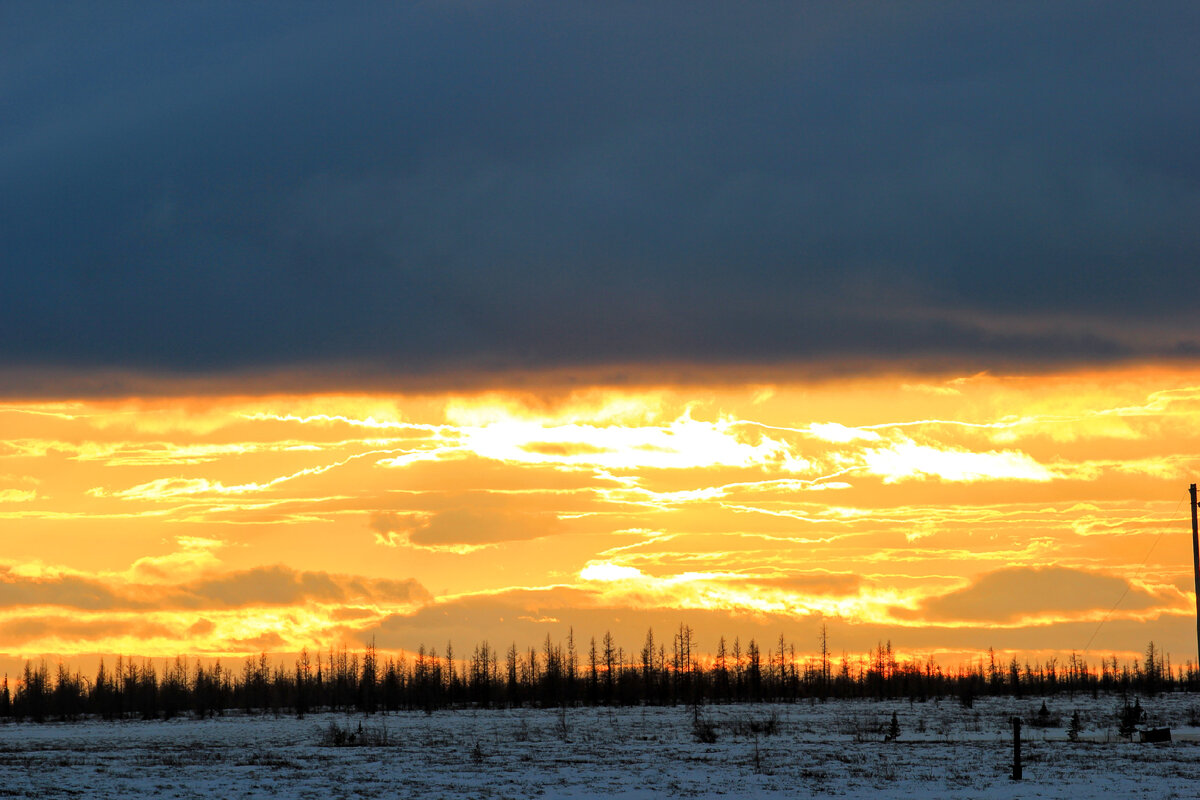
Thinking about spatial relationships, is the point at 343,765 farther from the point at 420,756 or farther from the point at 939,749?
the point at 939,749

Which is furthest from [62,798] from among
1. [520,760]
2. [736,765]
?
[736,765]

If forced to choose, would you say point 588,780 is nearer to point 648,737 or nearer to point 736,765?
point 736,765

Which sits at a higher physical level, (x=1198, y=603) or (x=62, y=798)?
(x=1198, y=603)

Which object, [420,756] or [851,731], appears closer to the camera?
[420,756]

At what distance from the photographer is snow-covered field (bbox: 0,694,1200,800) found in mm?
46469

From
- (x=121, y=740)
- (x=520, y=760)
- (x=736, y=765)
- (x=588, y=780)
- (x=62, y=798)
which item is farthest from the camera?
(x=121, y=740)

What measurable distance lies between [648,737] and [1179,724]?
3191 cm

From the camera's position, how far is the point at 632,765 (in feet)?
190

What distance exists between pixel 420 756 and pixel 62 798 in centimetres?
2387

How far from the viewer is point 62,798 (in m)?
43.1

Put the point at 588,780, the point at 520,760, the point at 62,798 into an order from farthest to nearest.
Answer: the point at 520,760
the point at 588,780
the point at 62,798

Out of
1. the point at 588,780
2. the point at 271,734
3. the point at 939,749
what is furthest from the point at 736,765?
the point at 271,734

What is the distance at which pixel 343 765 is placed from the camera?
59.5 m

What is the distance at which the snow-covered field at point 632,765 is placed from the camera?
46.5 meters
